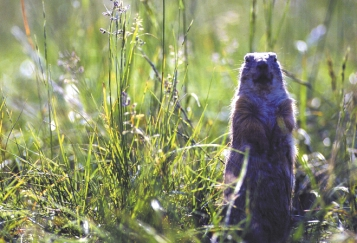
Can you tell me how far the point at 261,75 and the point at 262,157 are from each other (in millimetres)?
619

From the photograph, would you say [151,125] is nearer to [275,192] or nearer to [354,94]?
[275,192]

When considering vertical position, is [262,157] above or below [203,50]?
below

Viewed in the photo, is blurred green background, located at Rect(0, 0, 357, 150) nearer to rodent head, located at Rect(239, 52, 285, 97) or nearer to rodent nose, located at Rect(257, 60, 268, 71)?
rodent head, located at Rect(239, 52, 285, 97)

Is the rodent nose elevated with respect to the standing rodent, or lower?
elevated

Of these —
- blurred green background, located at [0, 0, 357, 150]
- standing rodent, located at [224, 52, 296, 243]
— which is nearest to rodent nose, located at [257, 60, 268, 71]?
standing rodent, located at [224, 52, 296, 243]

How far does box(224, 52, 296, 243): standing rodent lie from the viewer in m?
3.27

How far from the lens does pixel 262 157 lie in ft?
11.1

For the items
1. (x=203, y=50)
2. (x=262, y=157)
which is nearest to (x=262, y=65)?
(x=262, y=157)

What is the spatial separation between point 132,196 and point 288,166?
1005 mm

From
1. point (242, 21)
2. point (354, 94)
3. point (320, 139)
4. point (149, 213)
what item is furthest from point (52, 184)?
point (242, 21)

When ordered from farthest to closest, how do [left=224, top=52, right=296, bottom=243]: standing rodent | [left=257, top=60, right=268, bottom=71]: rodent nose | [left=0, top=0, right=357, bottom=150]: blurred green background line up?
[left=0, top=0, right=357, bottom=150]: blurred green background
[left=257, top=60, right=268, bottom=71]: rodent nose
[left=224, top=52, right=296, bottom=243]: standing rodent

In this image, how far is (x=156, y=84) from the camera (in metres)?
4.09

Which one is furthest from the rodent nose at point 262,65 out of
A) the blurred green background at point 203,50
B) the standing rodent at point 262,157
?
the blurred green background at point 203,50

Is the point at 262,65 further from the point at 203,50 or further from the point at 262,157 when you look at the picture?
the point at 203,50
